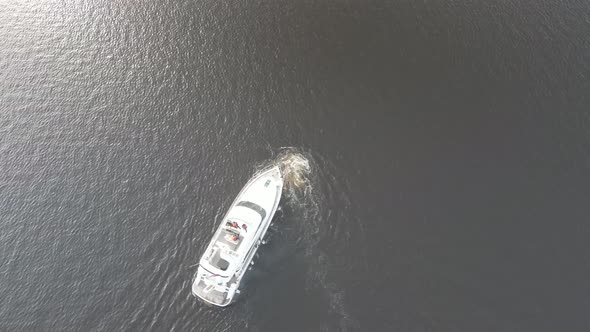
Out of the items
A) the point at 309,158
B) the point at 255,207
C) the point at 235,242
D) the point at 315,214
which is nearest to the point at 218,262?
the point at 235,242

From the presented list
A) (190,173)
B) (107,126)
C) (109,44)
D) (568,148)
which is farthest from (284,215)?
(109,44)

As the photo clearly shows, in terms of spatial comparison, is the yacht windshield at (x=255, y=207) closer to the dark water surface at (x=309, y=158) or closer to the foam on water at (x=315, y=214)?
the dark water surface at (x=309, y=158)

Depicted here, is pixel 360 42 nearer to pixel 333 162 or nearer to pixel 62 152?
pixel 333 162

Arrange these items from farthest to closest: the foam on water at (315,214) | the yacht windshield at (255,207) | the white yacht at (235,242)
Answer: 1. the yacht windshield at (255,207)
2. the foam on water at (315,214)
3. the white yacht at (235,242)

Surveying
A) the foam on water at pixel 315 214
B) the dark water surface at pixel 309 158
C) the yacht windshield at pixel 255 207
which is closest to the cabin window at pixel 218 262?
the dark water surface at pixel 309 158

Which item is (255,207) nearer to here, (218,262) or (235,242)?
(235,242)
